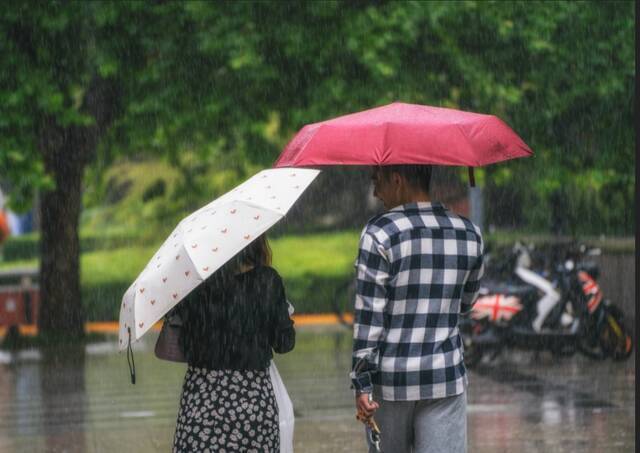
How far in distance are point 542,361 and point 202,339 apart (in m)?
8.88

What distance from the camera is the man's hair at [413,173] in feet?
15.4

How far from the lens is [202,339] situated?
15.1ft

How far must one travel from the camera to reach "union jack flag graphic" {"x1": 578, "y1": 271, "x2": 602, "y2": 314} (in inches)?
499

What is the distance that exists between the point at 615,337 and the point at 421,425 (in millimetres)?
8632

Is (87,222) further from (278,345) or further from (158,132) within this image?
(278,345)

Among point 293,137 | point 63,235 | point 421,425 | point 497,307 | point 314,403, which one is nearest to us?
point 421,425

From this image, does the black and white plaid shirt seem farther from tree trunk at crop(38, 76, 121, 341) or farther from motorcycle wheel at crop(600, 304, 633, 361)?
tree trunk at crop(38, 76, 121, 341)

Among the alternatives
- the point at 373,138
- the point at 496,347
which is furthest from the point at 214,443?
the point at 496,347

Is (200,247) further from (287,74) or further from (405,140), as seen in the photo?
(287,74)

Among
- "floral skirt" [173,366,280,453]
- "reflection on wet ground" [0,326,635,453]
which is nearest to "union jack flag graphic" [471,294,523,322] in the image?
"reflection on wet ground" [0,326,635,453]

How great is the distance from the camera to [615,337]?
12727 millimetres

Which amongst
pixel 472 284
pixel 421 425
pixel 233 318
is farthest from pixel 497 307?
pixel 233 318

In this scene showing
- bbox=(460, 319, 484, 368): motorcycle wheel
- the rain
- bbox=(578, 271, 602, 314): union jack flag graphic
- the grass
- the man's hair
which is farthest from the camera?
the grass

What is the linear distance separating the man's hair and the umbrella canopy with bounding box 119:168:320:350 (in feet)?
0.98
